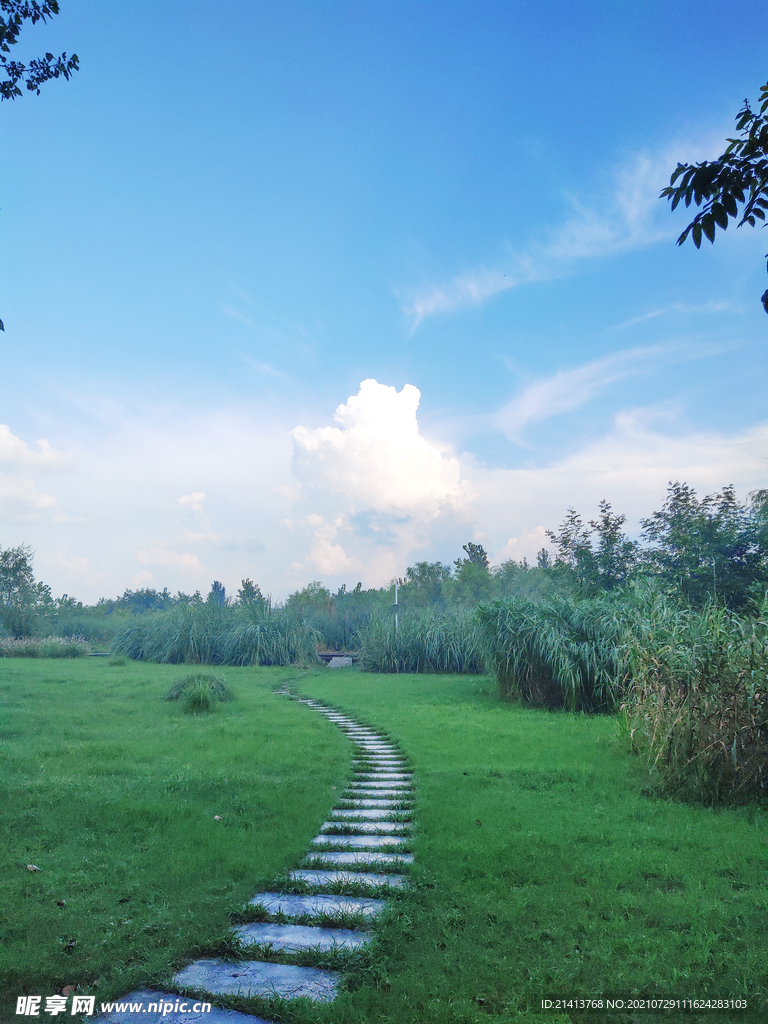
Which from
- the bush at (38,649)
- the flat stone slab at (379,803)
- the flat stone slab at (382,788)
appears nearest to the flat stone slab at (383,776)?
the flat stone slab at (382,788)

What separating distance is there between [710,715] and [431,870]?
2.93m

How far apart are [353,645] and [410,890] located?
64.4ft

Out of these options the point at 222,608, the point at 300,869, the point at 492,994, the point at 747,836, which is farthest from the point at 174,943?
the point at 222,608

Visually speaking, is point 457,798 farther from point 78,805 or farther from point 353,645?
point 353,645

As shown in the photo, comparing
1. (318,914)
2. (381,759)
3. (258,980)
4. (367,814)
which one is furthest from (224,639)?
(258,980)


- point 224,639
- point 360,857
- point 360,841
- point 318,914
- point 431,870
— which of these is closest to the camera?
point 318,914

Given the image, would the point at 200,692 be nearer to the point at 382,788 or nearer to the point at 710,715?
the point at 382,788

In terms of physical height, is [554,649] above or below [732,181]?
below

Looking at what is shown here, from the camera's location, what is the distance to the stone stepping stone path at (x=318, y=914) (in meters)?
2.46

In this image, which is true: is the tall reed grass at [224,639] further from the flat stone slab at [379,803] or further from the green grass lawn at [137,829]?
the flat stone slab at [379,803]

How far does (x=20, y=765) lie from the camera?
19.3ft

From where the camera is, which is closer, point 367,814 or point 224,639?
point 367,814

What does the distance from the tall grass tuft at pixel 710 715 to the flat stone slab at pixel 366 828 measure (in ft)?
7.99

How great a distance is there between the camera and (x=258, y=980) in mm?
2559
